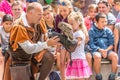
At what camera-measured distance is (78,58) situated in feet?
21.9

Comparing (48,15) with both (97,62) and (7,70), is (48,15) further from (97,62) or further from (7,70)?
(7,70)

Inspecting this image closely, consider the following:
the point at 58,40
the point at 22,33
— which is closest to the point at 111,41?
the point at 58,40

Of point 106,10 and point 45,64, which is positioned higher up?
point 106,10

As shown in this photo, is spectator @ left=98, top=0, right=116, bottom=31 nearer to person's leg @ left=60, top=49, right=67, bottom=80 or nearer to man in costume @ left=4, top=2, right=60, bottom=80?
person's leg @ left=60, top=49, right=67, bottom=80

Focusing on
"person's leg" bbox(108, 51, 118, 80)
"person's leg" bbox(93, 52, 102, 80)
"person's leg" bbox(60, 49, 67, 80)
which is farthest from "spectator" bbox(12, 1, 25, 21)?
"person's leg" bbox(108, 51, 118, 80)

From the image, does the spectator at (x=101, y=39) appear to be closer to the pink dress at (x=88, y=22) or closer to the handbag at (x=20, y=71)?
the pink dress at (x=88, y=22)

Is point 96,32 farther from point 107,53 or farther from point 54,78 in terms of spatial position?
point 54,78

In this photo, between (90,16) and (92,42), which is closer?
(92,42)

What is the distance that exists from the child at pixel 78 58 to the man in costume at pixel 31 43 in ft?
2.39

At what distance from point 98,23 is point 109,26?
48cm

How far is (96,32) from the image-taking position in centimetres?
730

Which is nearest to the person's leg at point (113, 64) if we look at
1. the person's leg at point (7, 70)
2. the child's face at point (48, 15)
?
the child's face at point (48, 15)

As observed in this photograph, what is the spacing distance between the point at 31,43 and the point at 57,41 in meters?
0.37

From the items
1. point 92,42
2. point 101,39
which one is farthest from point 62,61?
point 101,39
